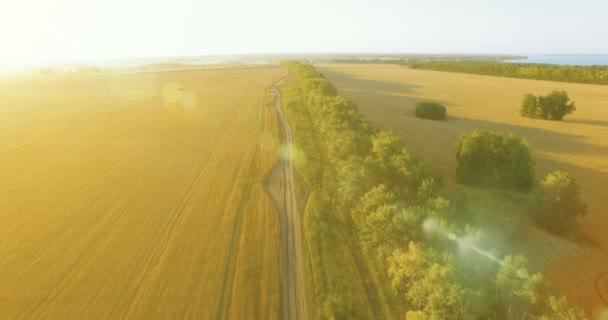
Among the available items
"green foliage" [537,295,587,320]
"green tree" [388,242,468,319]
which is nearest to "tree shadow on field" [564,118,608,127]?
"green tree" [388,242,468,319]

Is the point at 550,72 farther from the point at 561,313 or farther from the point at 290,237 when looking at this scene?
the point at 561,313

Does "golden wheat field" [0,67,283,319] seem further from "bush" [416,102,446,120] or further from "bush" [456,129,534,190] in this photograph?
"bush" [416,102,446,120]

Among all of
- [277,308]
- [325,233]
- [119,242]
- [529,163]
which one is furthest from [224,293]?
[529,163]

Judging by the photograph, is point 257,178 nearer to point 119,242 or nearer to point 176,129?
point 119,242

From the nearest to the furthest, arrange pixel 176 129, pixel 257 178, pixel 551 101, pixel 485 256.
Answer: pixel 485 256, pixel 257 178, pixel 176 129, pixel 551 101

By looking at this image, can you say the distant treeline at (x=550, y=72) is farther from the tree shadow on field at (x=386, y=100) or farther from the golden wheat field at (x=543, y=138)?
the tree shadow on field at (x=386, y=100)

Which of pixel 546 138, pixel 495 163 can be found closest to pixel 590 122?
pixel 546 138
